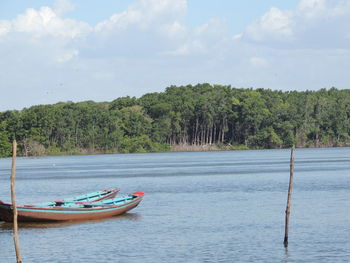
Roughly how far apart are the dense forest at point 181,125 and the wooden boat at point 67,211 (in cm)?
10942

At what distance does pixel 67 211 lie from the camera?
3700 centimetres

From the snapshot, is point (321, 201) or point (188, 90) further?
point (188, 90)

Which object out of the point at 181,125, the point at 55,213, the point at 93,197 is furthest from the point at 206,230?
the point at 181,125

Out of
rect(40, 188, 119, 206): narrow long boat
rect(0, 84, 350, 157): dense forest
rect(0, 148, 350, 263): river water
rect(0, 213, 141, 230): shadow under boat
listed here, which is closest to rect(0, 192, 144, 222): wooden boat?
rect(0, 213, 141, 230): shadow under boat

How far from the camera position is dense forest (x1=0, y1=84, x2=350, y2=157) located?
15025 centimetres

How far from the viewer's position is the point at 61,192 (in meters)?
58.0

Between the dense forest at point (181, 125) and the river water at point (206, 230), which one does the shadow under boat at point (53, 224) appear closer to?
the river water at point (206, 230)

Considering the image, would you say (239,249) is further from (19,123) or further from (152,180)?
(19,123)

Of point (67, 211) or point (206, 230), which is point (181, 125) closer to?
point (67, 211)

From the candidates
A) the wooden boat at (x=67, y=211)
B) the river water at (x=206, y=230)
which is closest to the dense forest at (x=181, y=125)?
the river water at (x=206, y=230)

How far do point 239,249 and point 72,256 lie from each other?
21.8 ft

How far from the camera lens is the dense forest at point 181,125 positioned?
150 m

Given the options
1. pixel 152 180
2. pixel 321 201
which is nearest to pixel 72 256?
pixel 321 201

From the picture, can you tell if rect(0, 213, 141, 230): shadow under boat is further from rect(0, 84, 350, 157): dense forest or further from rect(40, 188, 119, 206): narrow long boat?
rect(0, 84, 350, 157): dense forest
